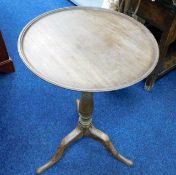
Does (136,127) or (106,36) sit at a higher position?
(106,36)

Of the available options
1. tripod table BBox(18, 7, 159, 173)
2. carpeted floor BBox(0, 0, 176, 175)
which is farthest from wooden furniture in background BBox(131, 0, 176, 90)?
tripod table BBox(18, 7, 159, 173)

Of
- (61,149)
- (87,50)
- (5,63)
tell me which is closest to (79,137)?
(61,149)

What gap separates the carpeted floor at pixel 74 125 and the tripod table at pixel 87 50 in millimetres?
A: 313

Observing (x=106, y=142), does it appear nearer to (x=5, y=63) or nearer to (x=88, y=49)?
(x=88, y=49)

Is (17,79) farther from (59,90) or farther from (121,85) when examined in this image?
(121,85)

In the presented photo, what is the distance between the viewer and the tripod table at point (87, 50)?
35.1 inches

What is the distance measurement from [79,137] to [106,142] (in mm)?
139

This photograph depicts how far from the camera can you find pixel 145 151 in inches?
56.7

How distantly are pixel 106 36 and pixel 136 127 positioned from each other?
67cm

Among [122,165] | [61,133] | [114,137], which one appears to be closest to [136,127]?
[114,137]

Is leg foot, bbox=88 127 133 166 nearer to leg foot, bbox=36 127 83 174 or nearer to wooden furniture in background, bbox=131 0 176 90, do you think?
leg foot, bbox=36 127 83 174

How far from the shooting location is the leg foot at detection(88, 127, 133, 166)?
1.33 metres

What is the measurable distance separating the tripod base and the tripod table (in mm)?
133

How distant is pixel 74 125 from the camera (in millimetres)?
1524
